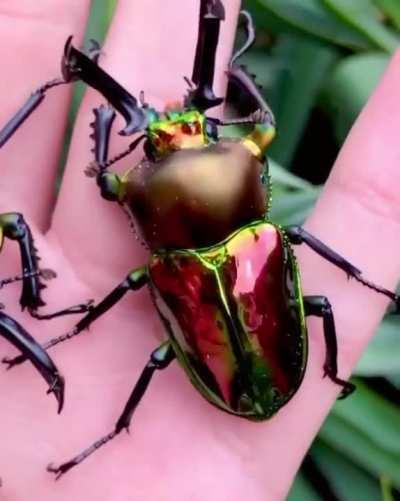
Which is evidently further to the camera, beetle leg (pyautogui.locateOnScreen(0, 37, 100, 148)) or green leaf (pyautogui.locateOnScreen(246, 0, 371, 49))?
green leaf (pyautogui.locateOnScreen(246, 0, 371, 49))

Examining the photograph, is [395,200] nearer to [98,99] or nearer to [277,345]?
[277,345]

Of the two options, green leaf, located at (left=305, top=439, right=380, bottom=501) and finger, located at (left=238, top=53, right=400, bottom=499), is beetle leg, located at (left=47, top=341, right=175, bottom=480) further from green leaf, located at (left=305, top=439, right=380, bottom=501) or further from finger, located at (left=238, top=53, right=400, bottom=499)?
green leaf, located at (left=305, top=439, right=380, bottom=501)

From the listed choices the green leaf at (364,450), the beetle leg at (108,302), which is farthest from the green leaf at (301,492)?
the beetle leg at (108,302)

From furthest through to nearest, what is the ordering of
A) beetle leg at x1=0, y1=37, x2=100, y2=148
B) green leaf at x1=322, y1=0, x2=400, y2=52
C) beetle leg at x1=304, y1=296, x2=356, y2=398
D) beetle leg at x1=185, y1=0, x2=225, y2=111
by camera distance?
1. green leaf at x1=322, y1=0, x2=400, y2=52
2. beetle leg at x1=0, y1=37, x2=100, y2=148
3. beetle leg at x1=304, y1=296, x2=356, y2=398
4. beetle leg at x1=185, y1=0, x2=225, y2=111

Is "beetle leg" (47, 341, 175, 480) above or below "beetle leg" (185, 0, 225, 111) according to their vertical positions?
below

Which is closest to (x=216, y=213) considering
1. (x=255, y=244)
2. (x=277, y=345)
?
(x=255, y=244)

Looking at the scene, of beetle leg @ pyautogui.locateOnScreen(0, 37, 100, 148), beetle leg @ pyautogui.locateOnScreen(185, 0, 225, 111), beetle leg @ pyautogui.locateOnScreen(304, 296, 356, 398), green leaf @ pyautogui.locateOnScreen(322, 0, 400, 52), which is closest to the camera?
beetle leg @ pyautogui.locateOnScreen(185, 0, 225, 111)

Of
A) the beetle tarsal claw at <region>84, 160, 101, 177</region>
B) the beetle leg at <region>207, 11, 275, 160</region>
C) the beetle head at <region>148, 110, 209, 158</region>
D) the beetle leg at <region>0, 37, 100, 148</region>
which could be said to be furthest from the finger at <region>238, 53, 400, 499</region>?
the beetle leg at <region>0, 37, 100, 148</region>

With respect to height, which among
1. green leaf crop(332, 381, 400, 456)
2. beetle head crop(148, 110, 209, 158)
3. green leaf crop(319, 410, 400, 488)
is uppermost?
beetle head crop(148, 110, 209, 158)

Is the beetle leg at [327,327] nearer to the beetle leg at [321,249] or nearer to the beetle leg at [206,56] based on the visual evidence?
the beetle leg at [321,249]
